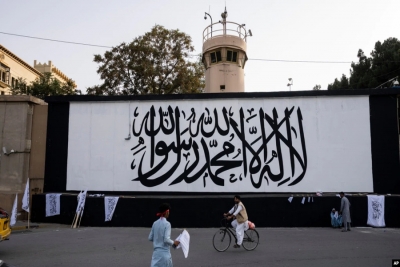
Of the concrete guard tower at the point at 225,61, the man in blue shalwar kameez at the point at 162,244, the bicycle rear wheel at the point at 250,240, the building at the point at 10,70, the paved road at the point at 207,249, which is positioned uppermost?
the building at the point at 10,70

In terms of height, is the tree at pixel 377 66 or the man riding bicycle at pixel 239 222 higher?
the tree at pixel 377 66

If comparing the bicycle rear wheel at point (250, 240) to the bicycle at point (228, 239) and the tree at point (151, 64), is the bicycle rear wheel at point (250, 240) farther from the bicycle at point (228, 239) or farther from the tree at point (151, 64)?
the tree at point (151, 64)

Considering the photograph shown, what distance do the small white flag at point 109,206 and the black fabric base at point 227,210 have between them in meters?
0.17

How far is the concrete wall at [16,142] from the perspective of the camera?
16.4 metres

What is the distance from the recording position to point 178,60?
3619 centimetres

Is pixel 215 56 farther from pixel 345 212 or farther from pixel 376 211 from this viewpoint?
pixel 345 212

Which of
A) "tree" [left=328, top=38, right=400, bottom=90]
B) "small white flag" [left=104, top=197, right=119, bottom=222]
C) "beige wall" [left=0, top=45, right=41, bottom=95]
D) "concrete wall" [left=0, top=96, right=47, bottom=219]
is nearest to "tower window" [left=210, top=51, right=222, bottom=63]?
"concrete wall" [left=0, top=96, right=47, bottom=219]

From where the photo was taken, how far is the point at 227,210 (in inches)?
594

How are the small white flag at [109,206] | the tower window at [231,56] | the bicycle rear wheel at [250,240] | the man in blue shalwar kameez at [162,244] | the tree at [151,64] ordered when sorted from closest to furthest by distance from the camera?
the man in blue shalwar kameez at [162,244] → the bicycle rear wheel at [250,240] → the small white flag at [109,206] → the tower window at [231,56] → the tree at [151,64]

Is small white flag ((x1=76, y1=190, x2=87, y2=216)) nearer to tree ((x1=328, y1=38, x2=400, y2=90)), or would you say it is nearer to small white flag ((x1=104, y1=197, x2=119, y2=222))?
small white flag ((x1=104, y1=197, x2=119, y2=222))

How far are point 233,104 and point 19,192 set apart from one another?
429 inches

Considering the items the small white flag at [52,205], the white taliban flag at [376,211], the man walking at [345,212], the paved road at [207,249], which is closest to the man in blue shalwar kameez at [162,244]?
the paved road at [207,249]

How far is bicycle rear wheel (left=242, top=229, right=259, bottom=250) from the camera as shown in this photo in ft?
33.1

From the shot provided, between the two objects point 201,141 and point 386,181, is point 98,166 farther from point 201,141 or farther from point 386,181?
point 386,181
